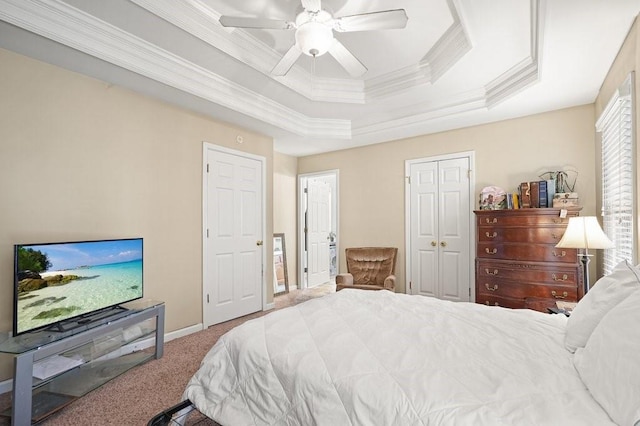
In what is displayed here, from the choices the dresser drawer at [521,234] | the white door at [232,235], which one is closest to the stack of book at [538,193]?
the dresser drawer at [521,234]

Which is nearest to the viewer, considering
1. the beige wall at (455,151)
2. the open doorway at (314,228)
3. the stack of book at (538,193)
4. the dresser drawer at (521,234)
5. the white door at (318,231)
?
the dresser drawer at (521,234)

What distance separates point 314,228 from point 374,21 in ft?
14.0

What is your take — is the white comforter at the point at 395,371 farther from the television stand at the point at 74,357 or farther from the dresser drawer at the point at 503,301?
the dresser drawer at the point at 503,301

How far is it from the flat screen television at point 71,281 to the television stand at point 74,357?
4.5 inches

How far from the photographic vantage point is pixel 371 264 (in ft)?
14.9

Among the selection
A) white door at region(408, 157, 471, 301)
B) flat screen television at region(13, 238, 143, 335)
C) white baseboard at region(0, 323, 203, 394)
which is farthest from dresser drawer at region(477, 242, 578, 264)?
flat screen television at region(13, 238, 143, 335)

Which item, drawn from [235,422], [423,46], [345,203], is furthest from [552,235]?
[235,422]

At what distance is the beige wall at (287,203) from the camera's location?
214 inches

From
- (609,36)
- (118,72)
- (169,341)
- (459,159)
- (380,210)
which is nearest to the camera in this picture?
(609,36)

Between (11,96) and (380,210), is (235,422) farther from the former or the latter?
(380,210)

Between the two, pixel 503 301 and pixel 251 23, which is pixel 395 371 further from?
pixel 503 301

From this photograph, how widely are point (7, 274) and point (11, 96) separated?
4.21 feet

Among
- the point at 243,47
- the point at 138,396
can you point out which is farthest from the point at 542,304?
the point at 243,47

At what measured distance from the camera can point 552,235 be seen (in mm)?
3086
